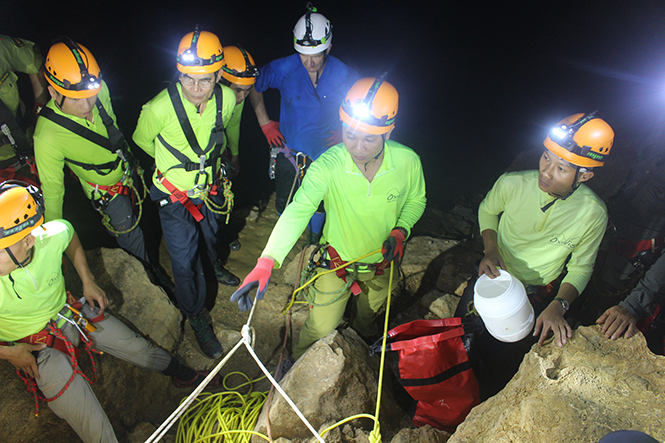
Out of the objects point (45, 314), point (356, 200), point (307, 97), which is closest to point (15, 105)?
point (45, 314)

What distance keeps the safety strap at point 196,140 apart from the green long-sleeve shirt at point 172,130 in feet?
0.09

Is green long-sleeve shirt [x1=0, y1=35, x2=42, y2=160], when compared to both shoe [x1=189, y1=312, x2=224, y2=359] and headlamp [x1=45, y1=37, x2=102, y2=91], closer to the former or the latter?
headlamp [x1=45, y1=37, x2=102, y2=91]

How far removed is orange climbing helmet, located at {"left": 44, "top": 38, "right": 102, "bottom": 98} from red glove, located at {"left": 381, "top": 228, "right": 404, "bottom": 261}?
2.60m

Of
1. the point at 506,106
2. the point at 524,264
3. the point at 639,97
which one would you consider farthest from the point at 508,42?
the point at 524,264

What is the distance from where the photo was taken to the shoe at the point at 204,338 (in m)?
3.58

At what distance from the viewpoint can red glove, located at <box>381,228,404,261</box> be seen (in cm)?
250

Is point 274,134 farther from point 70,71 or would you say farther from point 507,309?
point 507,309

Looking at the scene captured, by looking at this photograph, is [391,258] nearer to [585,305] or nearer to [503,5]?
[585,305]

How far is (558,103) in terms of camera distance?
847 cm

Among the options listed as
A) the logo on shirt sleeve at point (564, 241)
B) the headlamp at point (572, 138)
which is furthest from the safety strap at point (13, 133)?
the logo on shirt sleeve at point (564, 241)

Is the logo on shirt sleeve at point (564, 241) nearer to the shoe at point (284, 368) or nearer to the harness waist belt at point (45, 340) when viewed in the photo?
the shoe at point (284, 368)

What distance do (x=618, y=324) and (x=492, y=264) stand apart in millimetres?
706

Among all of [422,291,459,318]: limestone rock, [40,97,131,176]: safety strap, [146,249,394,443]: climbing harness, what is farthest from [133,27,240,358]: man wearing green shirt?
[422,291,459,318]: limestone rock

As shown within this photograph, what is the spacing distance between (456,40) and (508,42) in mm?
1537
